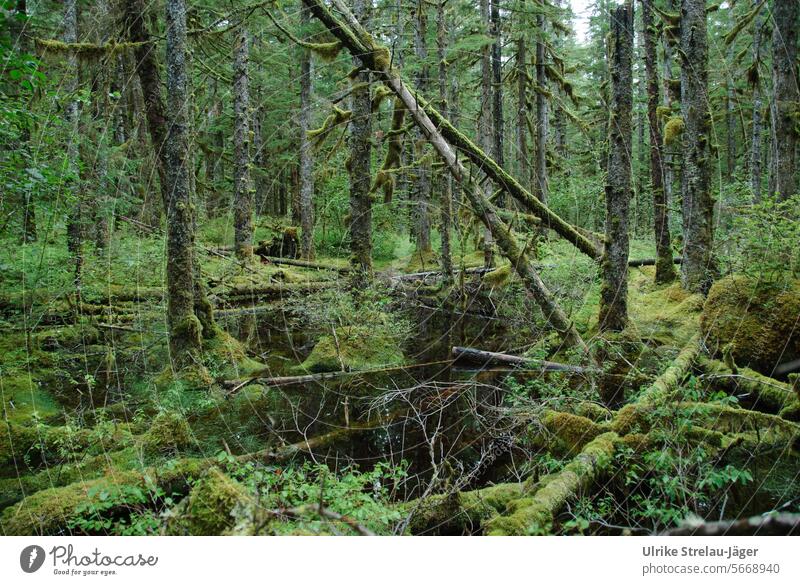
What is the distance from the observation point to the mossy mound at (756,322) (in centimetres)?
503

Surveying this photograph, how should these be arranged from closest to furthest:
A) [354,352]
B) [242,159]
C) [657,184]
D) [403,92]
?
[403,92] < [354,352] < [657,184] < [242,159]

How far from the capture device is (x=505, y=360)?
8250mm

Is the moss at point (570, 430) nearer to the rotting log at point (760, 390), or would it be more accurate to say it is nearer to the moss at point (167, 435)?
the rotting log at point (760, 390)

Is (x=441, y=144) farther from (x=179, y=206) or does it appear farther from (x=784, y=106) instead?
(x=784, y=106)

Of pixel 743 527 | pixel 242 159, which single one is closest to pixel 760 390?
pixel 743 527

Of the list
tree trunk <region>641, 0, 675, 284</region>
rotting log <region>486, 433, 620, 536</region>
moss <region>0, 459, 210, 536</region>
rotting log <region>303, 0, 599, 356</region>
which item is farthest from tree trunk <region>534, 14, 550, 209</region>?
moss <region>0, 459, 210, 536</region>

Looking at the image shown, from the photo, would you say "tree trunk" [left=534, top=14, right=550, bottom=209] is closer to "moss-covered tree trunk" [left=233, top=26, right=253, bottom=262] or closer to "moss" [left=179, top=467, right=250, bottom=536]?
"moss-covered tree trunk" [left=233, top=26, right=253, bottom=262]

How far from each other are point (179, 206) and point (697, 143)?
901 centimetres

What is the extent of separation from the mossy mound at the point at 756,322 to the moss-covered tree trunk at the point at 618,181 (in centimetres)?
152

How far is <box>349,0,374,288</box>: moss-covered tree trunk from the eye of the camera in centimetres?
1051

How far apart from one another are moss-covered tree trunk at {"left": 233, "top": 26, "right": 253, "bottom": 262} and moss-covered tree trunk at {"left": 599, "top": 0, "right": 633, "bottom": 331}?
10740 mm

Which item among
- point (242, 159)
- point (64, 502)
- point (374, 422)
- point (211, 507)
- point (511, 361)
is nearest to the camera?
point (211, 507)

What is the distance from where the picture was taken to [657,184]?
12.1 m

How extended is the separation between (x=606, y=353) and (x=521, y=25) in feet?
42.7
